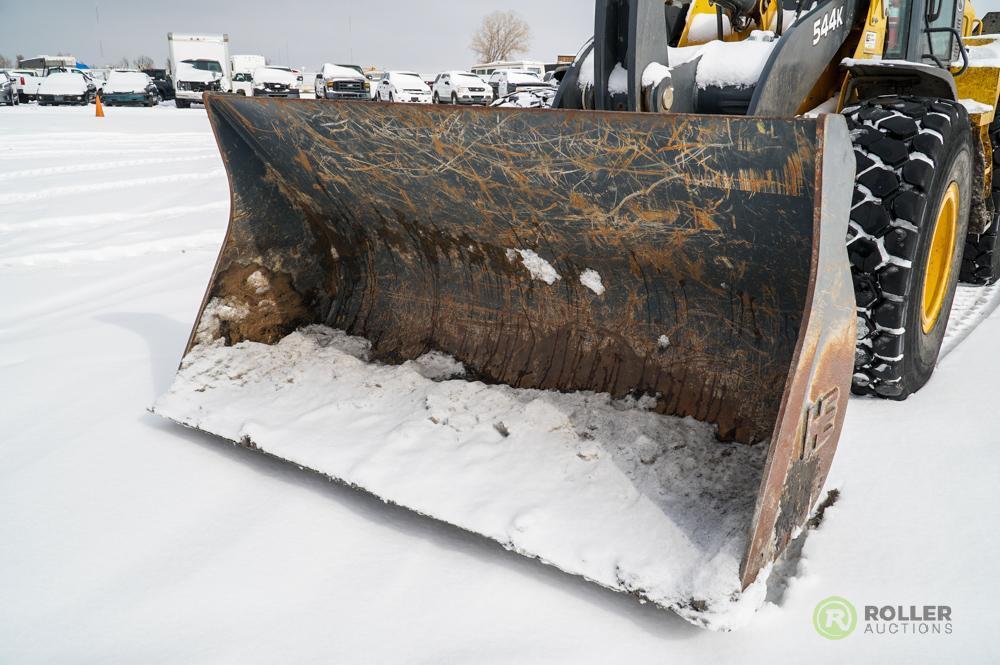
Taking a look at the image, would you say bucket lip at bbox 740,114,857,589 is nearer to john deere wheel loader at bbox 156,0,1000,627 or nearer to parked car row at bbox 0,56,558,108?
john deere wheel loader at bbox 156,0,1000,627

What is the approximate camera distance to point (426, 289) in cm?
281

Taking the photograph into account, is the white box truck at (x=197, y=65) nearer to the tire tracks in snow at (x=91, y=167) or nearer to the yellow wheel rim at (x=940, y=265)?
the tire tracks in snow at (x=91, y=167)

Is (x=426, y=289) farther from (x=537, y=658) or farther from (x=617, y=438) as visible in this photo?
(x=537, y=658)

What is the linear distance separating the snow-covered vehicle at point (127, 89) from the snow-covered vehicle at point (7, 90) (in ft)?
8.56

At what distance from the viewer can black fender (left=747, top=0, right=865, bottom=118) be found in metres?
2.45

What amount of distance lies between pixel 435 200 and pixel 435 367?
60 cm

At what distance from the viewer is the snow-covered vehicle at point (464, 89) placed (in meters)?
23.0

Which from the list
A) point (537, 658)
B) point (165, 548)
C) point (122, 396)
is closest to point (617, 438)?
point (537, 658)

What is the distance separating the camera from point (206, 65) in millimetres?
25516

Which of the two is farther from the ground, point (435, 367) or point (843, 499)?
point (435, 367)

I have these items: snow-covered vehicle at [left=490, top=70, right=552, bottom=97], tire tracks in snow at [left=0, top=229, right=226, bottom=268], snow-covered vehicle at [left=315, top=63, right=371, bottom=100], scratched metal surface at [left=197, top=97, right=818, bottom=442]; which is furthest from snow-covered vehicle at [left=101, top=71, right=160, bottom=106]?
scratched metal surface at [left=197, top=97, right=818, bottom=442]

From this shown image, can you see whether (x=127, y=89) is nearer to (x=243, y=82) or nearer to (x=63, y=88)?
(x=63, y=88)

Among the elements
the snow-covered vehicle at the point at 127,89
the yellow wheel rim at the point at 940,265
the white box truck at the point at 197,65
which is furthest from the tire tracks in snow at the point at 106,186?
the snow-covered vehicle at the point at 127,89

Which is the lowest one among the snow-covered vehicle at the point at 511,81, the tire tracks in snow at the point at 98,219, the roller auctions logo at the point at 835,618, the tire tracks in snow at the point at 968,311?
the roller auctions logo at the point at 835,618
